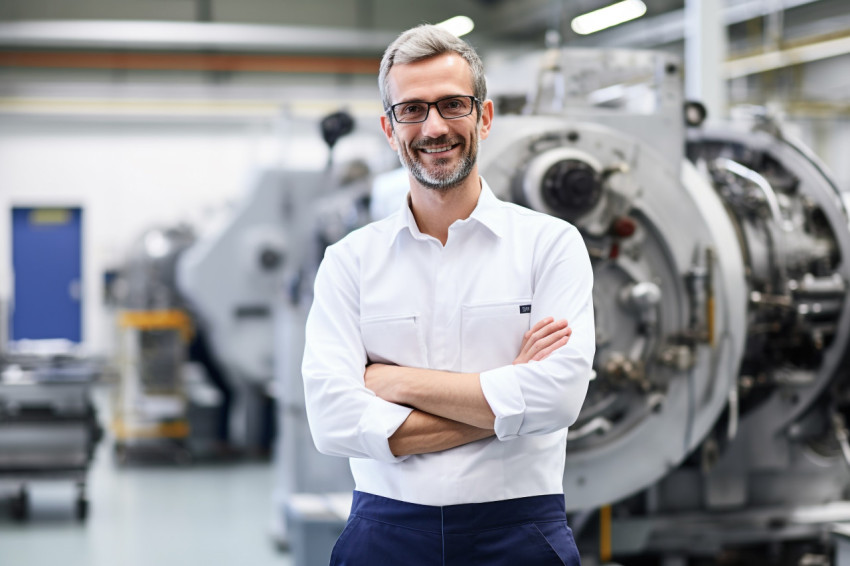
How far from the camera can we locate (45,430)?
219 inches

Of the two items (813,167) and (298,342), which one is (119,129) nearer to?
(298,342)

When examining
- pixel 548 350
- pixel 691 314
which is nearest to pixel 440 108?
pixel 548 350

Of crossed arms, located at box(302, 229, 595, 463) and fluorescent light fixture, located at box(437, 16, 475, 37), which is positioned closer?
crossed arms, located at box(302, 229, 595, 463)

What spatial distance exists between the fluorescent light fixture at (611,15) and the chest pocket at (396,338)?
7.25 metres

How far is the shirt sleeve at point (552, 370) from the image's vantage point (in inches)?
62.0

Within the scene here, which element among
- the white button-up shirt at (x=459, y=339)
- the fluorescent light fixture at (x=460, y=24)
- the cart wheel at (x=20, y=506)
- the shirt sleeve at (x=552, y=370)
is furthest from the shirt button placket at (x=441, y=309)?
the fluorescent light fixture at (x=460, y=24)

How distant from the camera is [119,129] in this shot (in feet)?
41.4

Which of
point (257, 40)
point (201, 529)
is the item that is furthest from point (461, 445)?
point (257, 40)

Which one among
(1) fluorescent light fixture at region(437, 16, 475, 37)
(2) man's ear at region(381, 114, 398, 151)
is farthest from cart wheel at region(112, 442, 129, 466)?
(2) man's ear at region(381, 114, 398, 151)

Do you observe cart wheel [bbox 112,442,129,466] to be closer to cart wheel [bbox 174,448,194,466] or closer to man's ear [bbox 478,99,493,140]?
cart wheel [bbox 174,448,194,466]

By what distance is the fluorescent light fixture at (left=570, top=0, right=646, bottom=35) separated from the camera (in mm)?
8438

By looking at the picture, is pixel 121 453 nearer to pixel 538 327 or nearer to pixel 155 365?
pixel 155 365

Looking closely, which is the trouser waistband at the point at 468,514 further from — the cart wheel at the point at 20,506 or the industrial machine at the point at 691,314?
the cart wheel at the point at 20,506

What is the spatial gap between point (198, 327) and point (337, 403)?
21.5ft
